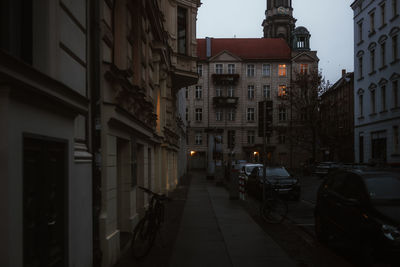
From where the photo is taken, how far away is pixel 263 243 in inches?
372

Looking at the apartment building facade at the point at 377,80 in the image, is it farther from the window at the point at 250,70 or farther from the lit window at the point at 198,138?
the lit window at the point at 198,138

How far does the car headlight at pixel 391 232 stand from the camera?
21.3 ft

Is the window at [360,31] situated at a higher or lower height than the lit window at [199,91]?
higher

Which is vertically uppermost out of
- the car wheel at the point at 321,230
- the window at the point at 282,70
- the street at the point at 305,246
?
the window at the point at 282,70

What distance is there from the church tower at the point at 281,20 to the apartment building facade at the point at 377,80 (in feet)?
106

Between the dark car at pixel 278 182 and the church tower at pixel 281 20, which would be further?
the church tower at pixel 281 20

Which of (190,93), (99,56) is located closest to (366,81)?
(190,93)

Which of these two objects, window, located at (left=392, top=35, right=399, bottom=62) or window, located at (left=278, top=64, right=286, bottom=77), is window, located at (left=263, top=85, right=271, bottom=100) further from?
window, located at (left=392, top=35, right=399, bottom=62)

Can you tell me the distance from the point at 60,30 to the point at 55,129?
1.29m

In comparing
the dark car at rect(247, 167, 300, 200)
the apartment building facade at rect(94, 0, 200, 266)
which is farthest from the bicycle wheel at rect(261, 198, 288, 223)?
the dark car at rect(247, 167, 300, 200)

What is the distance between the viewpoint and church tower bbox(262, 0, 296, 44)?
74125 mm

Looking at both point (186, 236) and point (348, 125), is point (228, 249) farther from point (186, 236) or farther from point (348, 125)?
point (348, 125)

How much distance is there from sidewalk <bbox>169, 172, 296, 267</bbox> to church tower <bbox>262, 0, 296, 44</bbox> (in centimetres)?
6388

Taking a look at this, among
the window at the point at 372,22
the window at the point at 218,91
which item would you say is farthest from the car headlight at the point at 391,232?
the window at the point at 218,91
